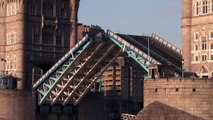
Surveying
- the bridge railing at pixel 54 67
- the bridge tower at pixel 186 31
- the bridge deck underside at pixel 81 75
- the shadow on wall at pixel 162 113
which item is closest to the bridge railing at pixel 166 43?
the bridge deck underside at pixel 81 75

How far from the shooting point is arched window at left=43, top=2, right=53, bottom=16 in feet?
473

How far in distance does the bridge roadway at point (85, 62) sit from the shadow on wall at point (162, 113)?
1559 centimetres

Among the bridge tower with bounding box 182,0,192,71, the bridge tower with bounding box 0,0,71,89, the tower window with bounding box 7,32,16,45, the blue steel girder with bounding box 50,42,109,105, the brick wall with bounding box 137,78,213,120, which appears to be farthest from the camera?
the tower window with bounding box 7,32,16,45

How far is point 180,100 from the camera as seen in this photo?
10188cm

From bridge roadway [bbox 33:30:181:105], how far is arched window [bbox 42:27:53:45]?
A: 33.3 ft

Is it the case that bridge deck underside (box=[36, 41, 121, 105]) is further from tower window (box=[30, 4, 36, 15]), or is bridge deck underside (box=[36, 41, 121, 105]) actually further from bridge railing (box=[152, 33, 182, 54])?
tower window (box=[30, 4, 36, 15])

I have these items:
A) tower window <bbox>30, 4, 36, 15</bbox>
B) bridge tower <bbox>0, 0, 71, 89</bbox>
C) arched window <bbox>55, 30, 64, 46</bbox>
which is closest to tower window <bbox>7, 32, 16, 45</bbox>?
bridge tower <bbox>0, 0, 71, 89</bbox>

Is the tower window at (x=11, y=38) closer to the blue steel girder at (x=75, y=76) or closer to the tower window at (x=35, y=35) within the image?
the tower window at (x=35, y=35)

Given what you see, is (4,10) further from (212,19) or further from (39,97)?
(212,19)

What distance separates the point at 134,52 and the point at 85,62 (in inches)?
625

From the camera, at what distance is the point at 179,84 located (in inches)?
4011

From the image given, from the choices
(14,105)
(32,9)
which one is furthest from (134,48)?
(32,9)

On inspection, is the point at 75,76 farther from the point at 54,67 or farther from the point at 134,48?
the point at 134,48

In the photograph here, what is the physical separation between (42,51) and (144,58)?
104ft
